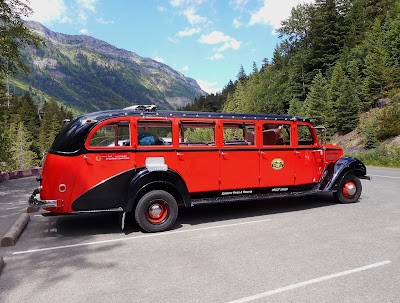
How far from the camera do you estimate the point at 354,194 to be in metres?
9.80

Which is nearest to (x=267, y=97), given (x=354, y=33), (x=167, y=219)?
(x=354, y=33)

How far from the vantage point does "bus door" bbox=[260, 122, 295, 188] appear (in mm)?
8547

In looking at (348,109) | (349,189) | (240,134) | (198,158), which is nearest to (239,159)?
(240,134)

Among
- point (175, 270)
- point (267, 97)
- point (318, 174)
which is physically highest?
point (267, 97)

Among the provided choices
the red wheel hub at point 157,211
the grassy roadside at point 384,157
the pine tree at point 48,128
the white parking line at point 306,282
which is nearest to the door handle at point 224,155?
the red wheel hub at point 157,211

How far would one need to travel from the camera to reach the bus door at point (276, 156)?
855 cm

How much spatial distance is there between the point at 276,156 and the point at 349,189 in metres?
2.84

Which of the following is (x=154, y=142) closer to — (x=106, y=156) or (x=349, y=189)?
(x=106, y=156)

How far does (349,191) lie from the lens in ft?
32.0

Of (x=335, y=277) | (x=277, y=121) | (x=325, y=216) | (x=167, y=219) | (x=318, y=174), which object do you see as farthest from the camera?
(x=318, y=174)

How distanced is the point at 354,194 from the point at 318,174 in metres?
1.37

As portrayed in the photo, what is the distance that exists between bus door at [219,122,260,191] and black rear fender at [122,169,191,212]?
112 cm

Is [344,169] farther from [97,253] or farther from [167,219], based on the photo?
[97,253]

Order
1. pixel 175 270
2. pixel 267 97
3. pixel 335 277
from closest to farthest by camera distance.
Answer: pixel 335 277, pixel 175 270, pixel 267 97
